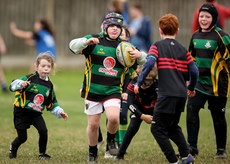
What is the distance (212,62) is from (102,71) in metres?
1.57

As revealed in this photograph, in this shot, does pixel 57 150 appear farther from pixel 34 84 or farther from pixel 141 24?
pixel 141 24

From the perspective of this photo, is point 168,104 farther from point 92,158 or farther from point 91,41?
point 92,158

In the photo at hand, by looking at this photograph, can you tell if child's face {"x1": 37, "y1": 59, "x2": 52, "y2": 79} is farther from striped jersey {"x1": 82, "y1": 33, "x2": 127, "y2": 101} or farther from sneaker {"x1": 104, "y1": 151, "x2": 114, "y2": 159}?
sneaker {"x1": 104, "y1": 151, "x2": 114, "y2": 159}

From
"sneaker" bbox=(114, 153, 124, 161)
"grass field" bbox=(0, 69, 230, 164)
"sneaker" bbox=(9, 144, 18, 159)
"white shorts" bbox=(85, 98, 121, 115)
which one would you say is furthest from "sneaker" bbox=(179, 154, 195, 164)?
"sneaker" bbox=(9, 144, 18, 159)

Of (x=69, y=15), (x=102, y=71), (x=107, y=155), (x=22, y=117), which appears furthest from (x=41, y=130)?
(x=69, y=15)

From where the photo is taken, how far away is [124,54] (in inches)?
216

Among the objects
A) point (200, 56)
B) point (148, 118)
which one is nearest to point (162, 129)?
point (148, 118)

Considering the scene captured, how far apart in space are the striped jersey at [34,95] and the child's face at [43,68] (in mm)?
60

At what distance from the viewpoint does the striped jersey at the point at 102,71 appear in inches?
222

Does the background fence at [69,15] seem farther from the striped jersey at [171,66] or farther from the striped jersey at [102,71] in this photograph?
the striped jersey at [171,66]

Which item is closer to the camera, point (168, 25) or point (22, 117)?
point (168, 25)

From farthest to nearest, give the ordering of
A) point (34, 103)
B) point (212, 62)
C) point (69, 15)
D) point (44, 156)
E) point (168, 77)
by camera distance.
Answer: point (69, 15)
point (212, 62)
point (44, 156)
point (34, 103)
point (168, 77)

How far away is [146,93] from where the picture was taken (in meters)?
5.80

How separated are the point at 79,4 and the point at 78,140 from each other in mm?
12493
